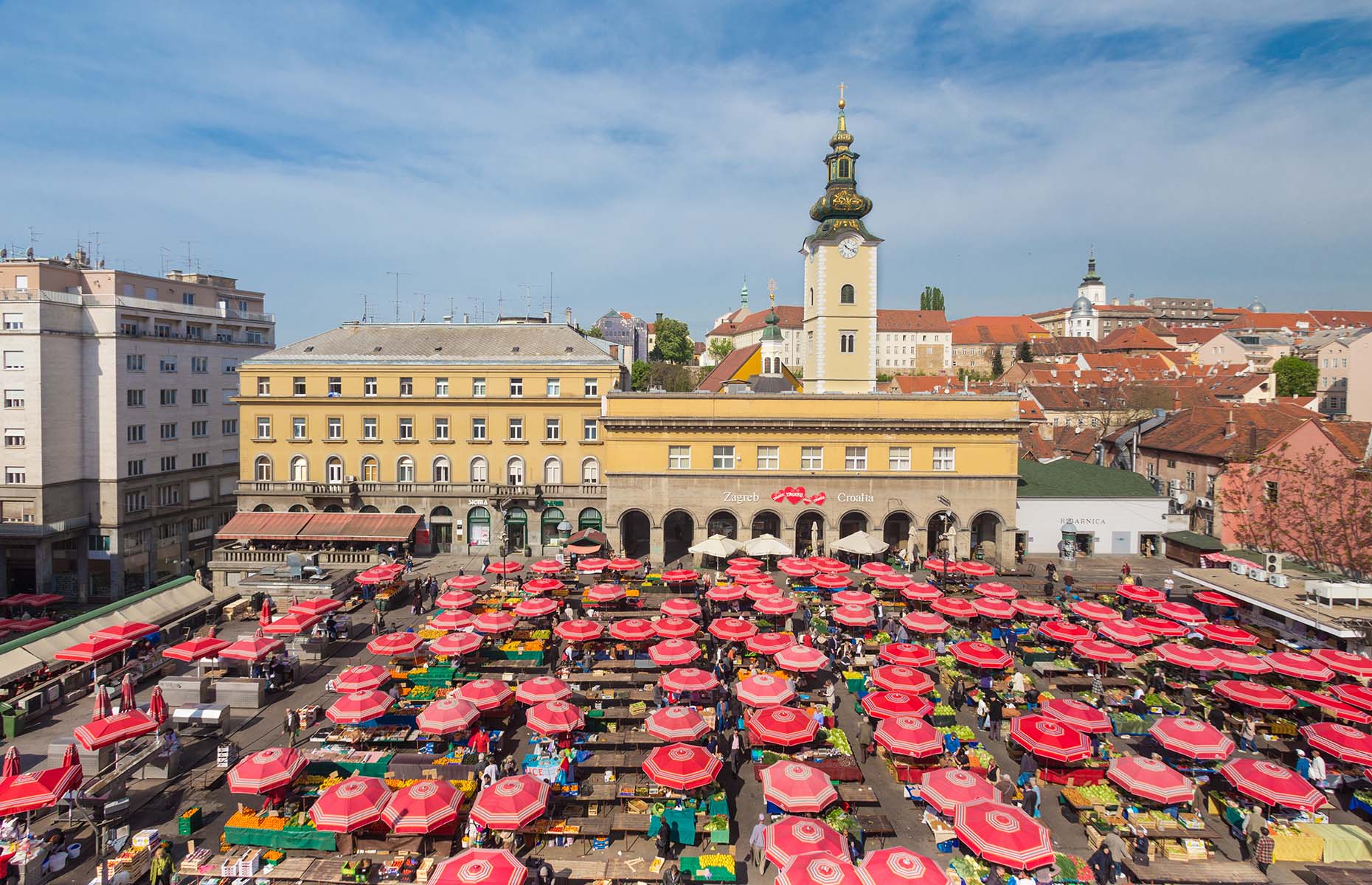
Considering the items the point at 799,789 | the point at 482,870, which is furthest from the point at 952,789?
the point at 482,870

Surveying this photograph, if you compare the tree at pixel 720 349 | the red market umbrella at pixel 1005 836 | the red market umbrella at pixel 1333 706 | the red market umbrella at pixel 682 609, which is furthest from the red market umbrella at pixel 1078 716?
the tree at pixel 720 349

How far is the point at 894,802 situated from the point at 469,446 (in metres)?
36.5

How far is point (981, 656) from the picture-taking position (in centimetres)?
2528

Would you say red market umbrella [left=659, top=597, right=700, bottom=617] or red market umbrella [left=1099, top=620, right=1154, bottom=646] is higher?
red market umbrella [left=659, top=597, right=700, bottom=617]

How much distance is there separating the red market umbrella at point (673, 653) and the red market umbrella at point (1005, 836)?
36.4ft

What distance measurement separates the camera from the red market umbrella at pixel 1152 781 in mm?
17125

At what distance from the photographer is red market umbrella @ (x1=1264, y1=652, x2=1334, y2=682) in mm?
24292

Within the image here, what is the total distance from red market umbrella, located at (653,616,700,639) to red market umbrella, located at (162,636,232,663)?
14825 mm

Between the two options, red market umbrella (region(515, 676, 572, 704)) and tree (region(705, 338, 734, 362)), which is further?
tree (region(705, 338, 734, 362))

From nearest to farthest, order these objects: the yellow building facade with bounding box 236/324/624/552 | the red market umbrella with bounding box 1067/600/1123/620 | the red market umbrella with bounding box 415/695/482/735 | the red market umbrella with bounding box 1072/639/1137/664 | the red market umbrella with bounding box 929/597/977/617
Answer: the red market umbrella with bounding box 415/695/482/735
the red market umbrella with bounding box 1072/639/1137/664
the red market umbrella with bounding box 1067/600/1123/620
the red market umbrella with bounding box 929/597/977/617
the yellow building facade with bounding box 236/324/624/552

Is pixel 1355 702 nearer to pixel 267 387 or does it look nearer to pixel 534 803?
pixel 534 803

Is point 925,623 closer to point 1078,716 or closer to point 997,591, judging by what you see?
point 997,591

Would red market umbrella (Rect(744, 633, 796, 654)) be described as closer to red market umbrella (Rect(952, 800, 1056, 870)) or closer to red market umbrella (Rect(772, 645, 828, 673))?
red market umbrella (Rect(772, 645, 828, 673))

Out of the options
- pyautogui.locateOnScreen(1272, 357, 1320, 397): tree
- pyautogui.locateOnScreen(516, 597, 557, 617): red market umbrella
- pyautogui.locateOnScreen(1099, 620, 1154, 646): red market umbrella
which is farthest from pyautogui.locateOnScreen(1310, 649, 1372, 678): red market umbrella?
pyautogui.locateOnScreen(1272, 357, 1320, 397): tree
